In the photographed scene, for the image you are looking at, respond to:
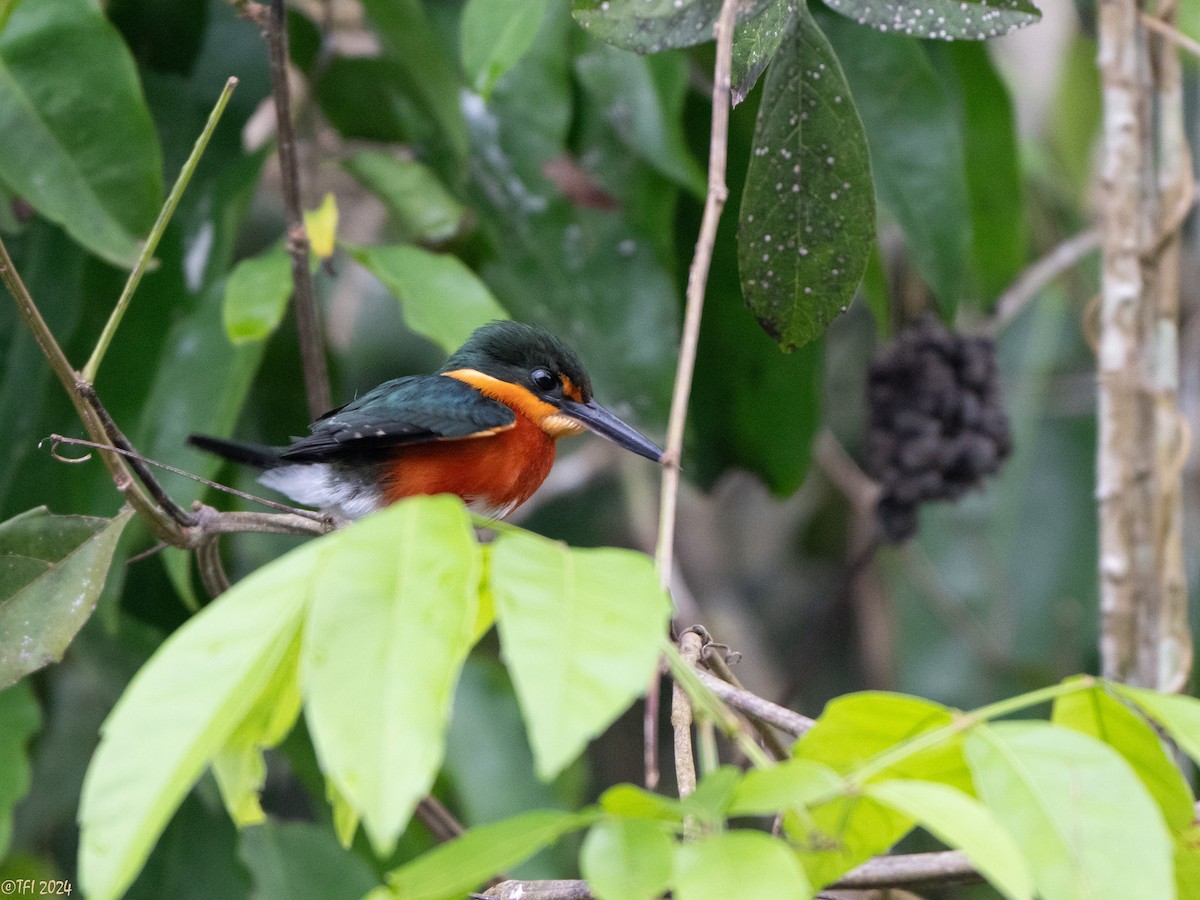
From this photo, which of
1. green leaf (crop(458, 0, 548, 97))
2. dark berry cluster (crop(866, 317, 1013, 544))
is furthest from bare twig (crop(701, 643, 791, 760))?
dark berry cluster (crop(866, 317, 1013, 544))

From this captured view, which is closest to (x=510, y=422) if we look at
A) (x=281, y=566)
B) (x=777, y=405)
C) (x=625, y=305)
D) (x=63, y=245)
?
(x=625, y=305)

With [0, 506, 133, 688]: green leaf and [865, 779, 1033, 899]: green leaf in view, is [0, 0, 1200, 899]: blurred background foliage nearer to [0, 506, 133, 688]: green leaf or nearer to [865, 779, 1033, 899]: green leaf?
[0, 506, 133, 688]: green leaf

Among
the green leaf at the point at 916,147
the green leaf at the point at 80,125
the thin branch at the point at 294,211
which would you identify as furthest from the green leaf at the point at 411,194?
the green leaf at the point at 916,147

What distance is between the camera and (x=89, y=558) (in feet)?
4.56

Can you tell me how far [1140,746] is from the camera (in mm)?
1002

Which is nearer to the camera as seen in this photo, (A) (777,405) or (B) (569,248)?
(B) (569,248)

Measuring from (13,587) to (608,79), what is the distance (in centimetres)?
143

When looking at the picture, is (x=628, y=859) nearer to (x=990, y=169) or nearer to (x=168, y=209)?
(x=168, y=209)

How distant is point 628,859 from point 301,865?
5.79 feet

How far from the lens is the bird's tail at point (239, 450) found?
6.28ft

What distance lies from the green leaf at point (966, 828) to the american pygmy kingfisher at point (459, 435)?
1298 mm

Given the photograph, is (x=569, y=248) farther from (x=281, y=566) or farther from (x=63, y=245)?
(x=281, y=566)

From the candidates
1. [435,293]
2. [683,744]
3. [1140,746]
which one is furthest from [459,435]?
[1140,746]

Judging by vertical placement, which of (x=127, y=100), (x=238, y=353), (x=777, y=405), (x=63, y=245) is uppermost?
(x=127, y=100)
